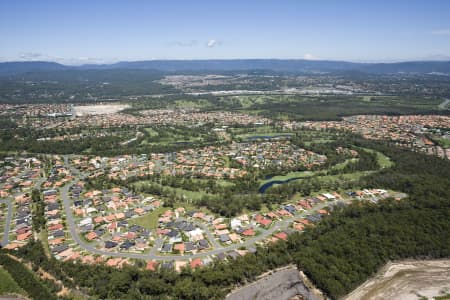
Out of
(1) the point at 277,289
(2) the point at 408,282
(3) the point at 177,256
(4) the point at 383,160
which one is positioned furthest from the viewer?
(4) the point at 383,160

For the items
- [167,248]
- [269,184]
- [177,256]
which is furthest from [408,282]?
[269,184]

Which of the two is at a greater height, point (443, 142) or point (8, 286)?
point (443, 142)

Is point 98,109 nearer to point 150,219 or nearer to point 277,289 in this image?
point 150,219

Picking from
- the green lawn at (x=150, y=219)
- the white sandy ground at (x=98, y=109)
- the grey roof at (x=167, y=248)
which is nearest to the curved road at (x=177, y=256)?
the grey roof at (x=167, y=248)

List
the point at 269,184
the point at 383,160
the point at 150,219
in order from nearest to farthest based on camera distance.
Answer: the point at 150,219
the point at 269,184
the point at 383,160

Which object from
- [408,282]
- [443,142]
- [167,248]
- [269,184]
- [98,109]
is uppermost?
[98,109]

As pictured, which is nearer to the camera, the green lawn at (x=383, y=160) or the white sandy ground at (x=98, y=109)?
the green lawn at (x=383, y=160)

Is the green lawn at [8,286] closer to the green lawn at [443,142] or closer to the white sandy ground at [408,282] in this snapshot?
the white sandy ground at [408,282]
